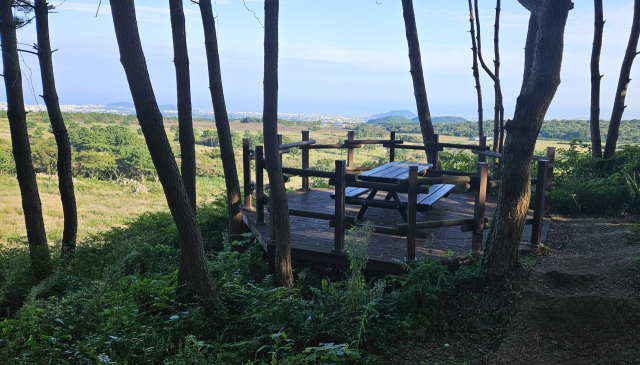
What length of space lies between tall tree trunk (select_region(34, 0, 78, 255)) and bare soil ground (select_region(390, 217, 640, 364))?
5.52 meters

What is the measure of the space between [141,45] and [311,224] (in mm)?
3898

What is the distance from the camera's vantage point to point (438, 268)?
4289 millimetres

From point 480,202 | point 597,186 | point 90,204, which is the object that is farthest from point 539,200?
point 90,204

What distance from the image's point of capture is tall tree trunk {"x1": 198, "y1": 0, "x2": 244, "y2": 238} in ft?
20.6

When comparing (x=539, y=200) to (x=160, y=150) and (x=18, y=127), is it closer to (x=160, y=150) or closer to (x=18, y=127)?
(x=160, y=150)

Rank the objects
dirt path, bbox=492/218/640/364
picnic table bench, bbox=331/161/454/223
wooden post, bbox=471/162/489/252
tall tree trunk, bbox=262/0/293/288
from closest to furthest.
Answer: dirt path, bbox=492/218/640/364, tall tree trunk, bbox=262/0/293/288, wooden post, bbox=471/162/489/252, picnic table bench, bbox=331/161/454/223

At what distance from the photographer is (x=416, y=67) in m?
9.72

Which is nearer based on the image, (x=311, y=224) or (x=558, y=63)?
(x=558, y=63)

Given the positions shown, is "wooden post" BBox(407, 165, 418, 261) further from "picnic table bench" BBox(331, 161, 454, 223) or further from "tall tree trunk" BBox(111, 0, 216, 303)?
"tall tree trunk" BBox(111, 0, 216, 303)

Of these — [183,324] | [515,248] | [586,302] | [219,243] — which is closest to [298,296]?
[183,324]

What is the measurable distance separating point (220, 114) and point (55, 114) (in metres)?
2.45

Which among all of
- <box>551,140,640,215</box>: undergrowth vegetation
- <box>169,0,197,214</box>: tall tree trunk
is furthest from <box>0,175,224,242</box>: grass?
<box>551,140,640,215</box>: undergrowth vegetation

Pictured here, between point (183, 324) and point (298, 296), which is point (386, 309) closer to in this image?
point (298, 296)

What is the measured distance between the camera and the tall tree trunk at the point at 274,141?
14.7 ft
